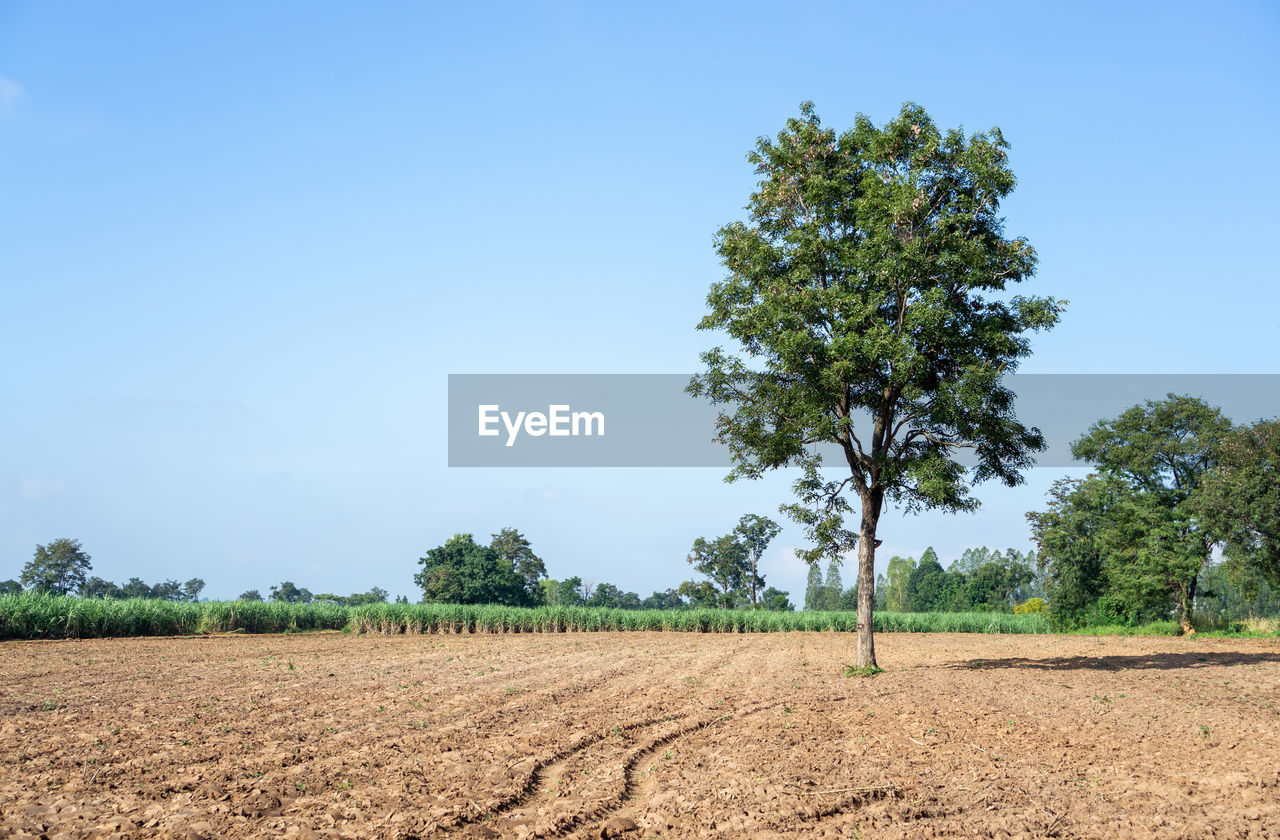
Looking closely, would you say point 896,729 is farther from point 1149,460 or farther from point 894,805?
point 1149,460

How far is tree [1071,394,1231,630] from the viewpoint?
45344 millimetres

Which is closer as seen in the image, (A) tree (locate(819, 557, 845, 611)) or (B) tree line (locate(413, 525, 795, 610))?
(B) tree line (locate(413, 525, 795, 610))

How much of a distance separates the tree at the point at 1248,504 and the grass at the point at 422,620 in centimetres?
608

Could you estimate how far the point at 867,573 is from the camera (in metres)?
19.2

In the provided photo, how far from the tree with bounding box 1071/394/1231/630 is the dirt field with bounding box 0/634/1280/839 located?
31838 millimetres

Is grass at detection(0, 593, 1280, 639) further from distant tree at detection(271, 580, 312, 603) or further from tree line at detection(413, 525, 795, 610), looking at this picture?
distant tree at detection(271, 580, 312, 603)

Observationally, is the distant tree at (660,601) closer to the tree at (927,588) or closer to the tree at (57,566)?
the tree at (927,588)

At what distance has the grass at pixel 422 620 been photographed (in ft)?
105

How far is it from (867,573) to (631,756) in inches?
456

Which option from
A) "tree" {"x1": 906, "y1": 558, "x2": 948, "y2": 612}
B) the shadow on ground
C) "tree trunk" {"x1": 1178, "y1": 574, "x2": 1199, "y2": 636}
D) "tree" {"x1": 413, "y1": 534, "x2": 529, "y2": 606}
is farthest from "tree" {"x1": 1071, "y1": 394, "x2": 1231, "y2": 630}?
"tree" {"x1": 906, "y1": 558, "x2": 948, "y2": 612}

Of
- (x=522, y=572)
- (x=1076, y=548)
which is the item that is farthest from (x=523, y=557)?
(x=1076, y=548)

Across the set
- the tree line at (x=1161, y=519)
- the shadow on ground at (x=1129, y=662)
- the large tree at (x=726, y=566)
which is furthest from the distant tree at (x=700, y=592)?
the shadow on ground at (x=1129, y=662)

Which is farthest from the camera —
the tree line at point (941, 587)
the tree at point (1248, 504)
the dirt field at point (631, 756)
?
the tree line at point (941, 587)

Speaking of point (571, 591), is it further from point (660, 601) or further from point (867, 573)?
point (867, 573)
